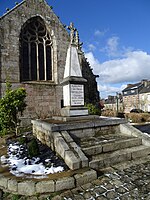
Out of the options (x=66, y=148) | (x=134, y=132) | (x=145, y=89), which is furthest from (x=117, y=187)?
(x=145, y=89)

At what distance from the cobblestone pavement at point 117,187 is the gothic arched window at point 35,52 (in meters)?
11.3

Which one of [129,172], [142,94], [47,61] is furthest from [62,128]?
[142,94]

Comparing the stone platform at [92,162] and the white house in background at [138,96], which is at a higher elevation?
the white house in background at [138,96]

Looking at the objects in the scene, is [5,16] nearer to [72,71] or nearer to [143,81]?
[72,71]

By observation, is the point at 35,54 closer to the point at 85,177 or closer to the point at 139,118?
the point at 139,118

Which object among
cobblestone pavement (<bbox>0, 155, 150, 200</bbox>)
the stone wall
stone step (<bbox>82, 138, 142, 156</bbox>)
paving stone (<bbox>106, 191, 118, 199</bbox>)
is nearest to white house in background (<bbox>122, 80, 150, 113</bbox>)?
the stone wall

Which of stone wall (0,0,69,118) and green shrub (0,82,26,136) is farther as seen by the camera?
stone wall (0,0,69,118)

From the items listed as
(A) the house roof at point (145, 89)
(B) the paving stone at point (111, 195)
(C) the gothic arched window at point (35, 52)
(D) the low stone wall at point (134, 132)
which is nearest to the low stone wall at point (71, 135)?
(D) the low stone wall at point (134, 132)

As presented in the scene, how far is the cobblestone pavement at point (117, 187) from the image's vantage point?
3143 mm

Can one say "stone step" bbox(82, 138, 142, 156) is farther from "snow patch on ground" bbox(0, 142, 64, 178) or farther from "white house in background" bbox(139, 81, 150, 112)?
"white house in background" bbox(139, 81, 150, 112)

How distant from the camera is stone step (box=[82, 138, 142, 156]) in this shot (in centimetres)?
468

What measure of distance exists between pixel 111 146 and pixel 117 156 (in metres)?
0.43

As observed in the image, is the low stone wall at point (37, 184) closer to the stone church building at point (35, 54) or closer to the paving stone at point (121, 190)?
the paving stone at point (121, 190)

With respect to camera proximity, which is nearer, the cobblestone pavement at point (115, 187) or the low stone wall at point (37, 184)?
the cobblestone pavement at point (115, 187)
